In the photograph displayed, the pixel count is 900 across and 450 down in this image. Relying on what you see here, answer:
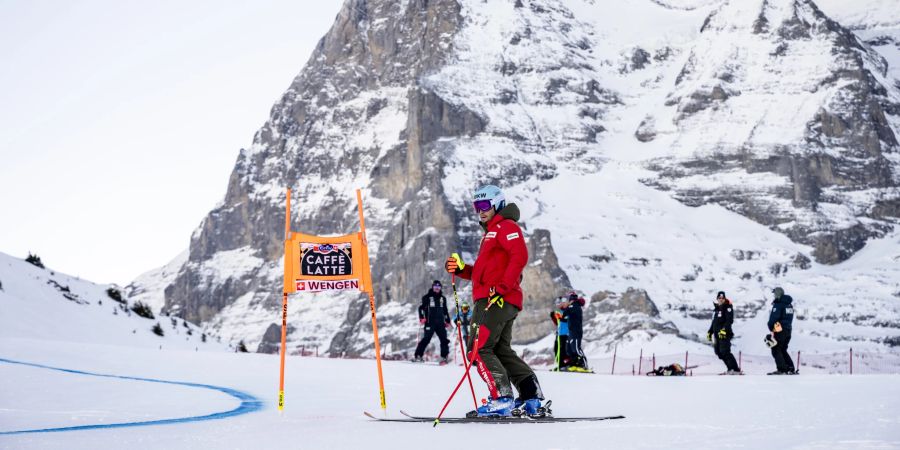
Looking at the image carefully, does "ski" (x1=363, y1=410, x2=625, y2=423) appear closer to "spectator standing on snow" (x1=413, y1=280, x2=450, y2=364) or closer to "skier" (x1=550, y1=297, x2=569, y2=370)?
"spectator standing on snow" (x1=413, y1=280, x2=450, y2=364)

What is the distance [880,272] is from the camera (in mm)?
144375

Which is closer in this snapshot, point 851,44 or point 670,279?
point 670,279

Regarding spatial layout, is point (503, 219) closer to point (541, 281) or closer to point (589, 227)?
point (541, 281)

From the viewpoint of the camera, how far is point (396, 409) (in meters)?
10.8

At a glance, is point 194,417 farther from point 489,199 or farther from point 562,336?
point 562,336

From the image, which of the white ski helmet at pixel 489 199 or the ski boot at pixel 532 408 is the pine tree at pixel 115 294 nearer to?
the white ski helmet at pixel 489 199

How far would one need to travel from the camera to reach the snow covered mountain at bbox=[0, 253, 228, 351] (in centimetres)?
2650

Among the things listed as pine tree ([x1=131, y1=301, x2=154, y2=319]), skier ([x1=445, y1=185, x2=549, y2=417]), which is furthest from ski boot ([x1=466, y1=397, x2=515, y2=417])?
pine tree ([x1=131, y1=301, x2=154, y2=319])

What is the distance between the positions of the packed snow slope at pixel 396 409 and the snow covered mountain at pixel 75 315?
1021 centimetres

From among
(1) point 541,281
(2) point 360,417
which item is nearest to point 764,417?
(2) point 360,417

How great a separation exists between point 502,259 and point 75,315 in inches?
879

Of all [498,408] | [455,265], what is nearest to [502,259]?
[455,265]

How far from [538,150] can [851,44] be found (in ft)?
189

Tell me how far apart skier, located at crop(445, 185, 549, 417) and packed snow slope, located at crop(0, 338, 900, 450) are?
513mm
